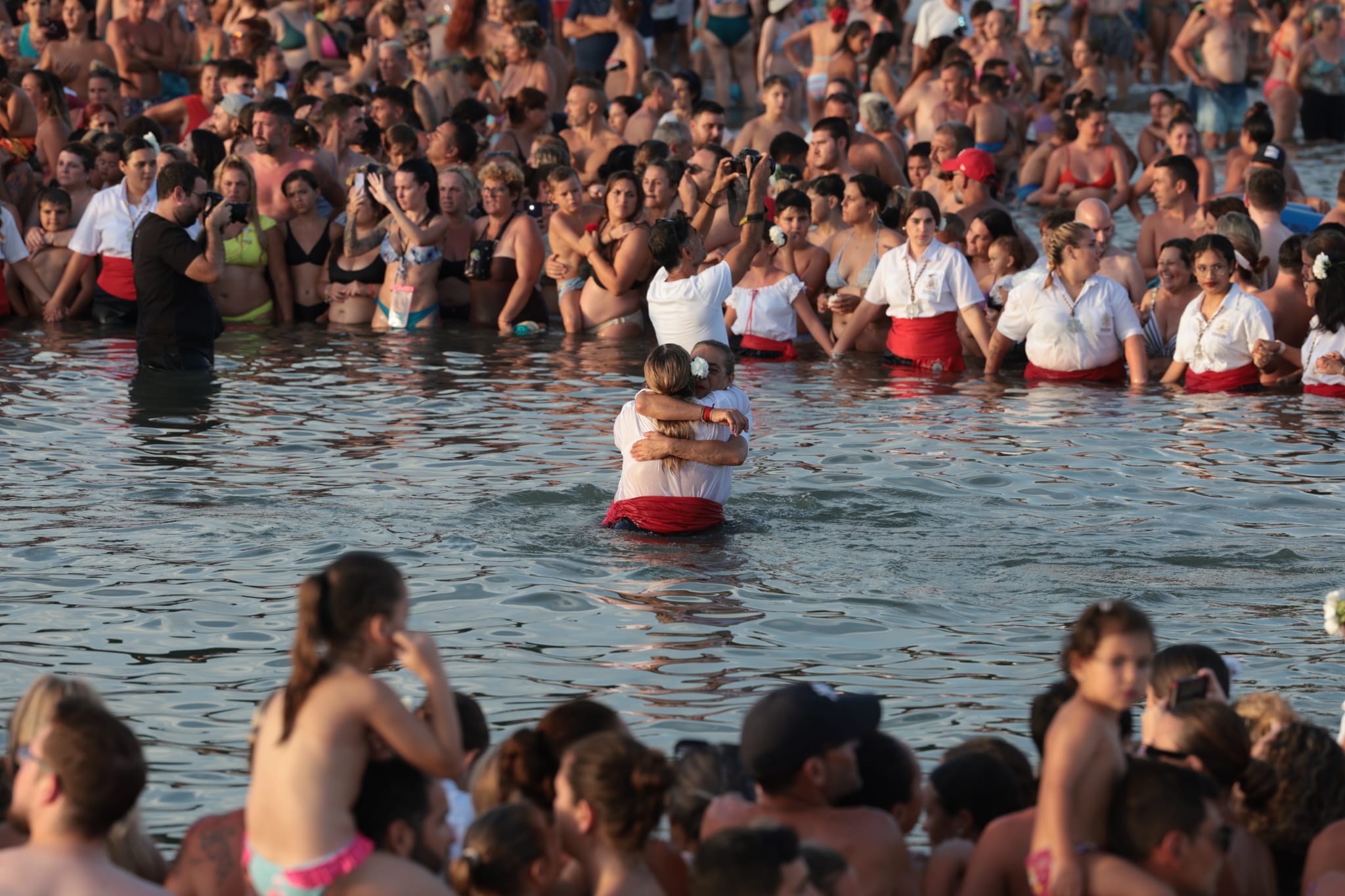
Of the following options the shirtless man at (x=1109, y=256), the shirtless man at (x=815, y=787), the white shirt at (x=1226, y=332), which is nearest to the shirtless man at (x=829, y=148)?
the shirtless man at (x=1109, y=256)

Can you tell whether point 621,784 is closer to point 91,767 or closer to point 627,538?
point 91,767

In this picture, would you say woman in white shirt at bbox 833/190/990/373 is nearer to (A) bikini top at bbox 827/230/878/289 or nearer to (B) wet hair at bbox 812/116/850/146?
(A) bikini top at bbox 827/230/878/289

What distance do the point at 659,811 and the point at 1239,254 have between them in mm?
8939

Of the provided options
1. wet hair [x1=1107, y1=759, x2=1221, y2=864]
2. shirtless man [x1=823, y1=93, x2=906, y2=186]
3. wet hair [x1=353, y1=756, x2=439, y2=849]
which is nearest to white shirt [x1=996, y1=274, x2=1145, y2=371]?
shirtless man [x1=823, y1=93, x2=906, y2=186]

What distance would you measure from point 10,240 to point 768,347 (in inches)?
225

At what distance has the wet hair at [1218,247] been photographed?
457 inches

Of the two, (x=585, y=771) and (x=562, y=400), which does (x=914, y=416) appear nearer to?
(x=562, y=400)

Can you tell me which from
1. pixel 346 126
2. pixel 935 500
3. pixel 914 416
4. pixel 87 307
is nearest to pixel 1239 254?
pixel 914 416

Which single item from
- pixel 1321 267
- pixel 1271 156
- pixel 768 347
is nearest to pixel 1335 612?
pixel 1321 267

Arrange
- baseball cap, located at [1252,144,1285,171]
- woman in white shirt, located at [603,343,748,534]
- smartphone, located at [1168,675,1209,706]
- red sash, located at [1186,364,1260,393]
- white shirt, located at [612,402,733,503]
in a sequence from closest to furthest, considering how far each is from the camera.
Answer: smartphone, located at [1168,675,1209,706]
woman in white shirt, located at [603,343,748,534]
white shirt, located at [612,402,733,503]
red sash, located at [1186,364,1260,393]
baseball cap, located at [1252,144,1285,171]

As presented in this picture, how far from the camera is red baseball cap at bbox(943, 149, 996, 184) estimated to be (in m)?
14.2

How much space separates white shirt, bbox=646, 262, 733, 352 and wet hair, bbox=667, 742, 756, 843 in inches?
236

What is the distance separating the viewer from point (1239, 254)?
12.0 meters

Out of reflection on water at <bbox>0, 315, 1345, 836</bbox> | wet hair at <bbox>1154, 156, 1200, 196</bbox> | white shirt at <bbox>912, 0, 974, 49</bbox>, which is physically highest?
white shirt at <bbox>912, 0, 974, 49</bbox>
